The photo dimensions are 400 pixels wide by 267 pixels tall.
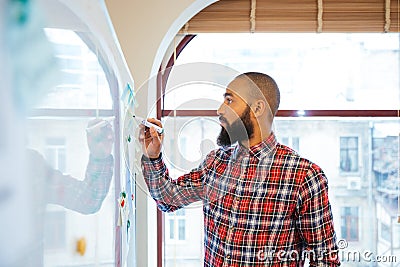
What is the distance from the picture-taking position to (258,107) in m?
→ 1.51

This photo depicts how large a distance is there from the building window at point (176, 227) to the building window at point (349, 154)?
83cm

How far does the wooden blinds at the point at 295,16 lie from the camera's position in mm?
2309

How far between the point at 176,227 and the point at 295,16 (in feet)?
3.84

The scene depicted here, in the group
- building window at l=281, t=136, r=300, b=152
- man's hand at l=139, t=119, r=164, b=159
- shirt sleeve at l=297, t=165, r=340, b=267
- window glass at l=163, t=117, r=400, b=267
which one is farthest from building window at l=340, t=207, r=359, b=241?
man's hand at l=139, t=119, r=164, b=159

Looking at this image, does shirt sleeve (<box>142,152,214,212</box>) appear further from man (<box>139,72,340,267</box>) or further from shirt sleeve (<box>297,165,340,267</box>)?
shirt sleeve (<box>297,165,340,267</box>)

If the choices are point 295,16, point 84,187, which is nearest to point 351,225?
point 295,16

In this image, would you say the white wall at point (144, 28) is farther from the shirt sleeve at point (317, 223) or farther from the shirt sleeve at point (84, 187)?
the shirt sleeve at point (84, 187)

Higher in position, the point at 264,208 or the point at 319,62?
the point at 319,62

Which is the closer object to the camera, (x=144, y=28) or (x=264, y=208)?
(x=264, y=208)

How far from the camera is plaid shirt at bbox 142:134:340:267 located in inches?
55.1

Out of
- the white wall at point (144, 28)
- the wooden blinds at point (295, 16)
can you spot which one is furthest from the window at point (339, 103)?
the white wall at point (144, 28)

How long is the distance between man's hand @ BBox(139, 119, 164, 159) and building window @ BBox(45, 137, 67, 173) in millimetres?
829

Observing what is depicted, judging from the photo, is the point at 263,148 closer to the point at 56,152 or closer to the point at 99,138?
the point at 99,138

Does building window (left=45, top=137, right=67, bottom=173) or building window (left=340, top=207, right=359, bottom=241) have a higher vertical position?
building window (left=45, top=137, right=67, bottom=173)
